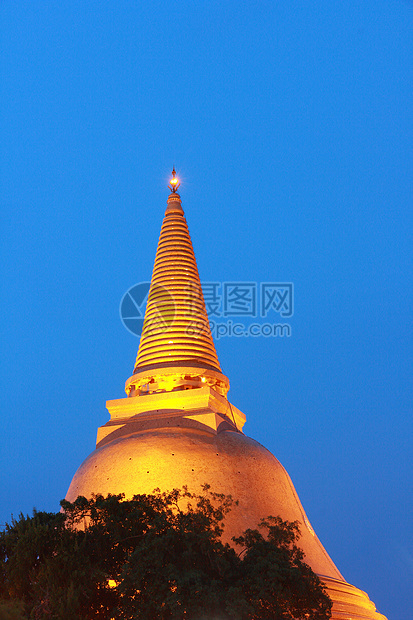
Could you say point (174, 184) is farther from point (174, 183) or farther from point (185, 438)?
point (185, 438)

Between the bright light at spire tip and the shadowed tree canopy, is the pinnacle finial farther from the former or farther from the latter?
the shadowed tree canopy

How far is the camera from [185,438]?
90.2 feet

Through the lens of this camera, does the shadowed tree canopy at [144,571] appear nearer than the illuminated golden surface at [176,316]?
Yes

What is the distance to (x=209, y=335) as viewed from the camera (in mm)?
33250

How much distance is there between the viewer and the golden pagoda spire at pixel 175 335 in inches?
1232

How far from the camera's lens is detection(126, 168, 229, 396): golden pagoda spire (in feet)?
103

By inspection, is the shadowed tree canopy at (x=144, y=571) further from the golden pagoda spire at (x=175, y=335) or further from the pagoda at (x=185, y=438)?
the golden pagoda spire at (x=175, y=335)

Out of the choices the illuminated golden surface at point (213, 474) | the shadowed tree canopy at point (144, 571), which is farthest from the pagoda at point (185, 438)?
the shadowed tree canopy at point (144, 571)

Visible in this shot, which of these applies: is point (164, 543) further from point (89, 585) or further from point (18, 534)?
point (18, 534)

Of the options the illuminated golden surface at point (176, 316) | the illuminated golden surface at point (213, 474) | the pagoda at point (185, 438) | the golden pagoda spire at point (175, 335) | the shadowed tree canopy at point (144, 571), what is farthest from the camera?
the illuminated golden surface at point (176, 316)

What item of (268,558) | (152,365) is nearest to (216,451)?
(152,365)

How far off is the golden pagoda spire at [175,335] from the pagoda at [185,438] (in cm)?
4

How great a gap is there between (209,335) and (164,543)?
1572 centimetres

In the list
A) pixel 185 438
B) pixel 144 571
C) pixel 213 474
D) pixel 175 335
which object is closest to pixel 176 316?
pixel 175 335
